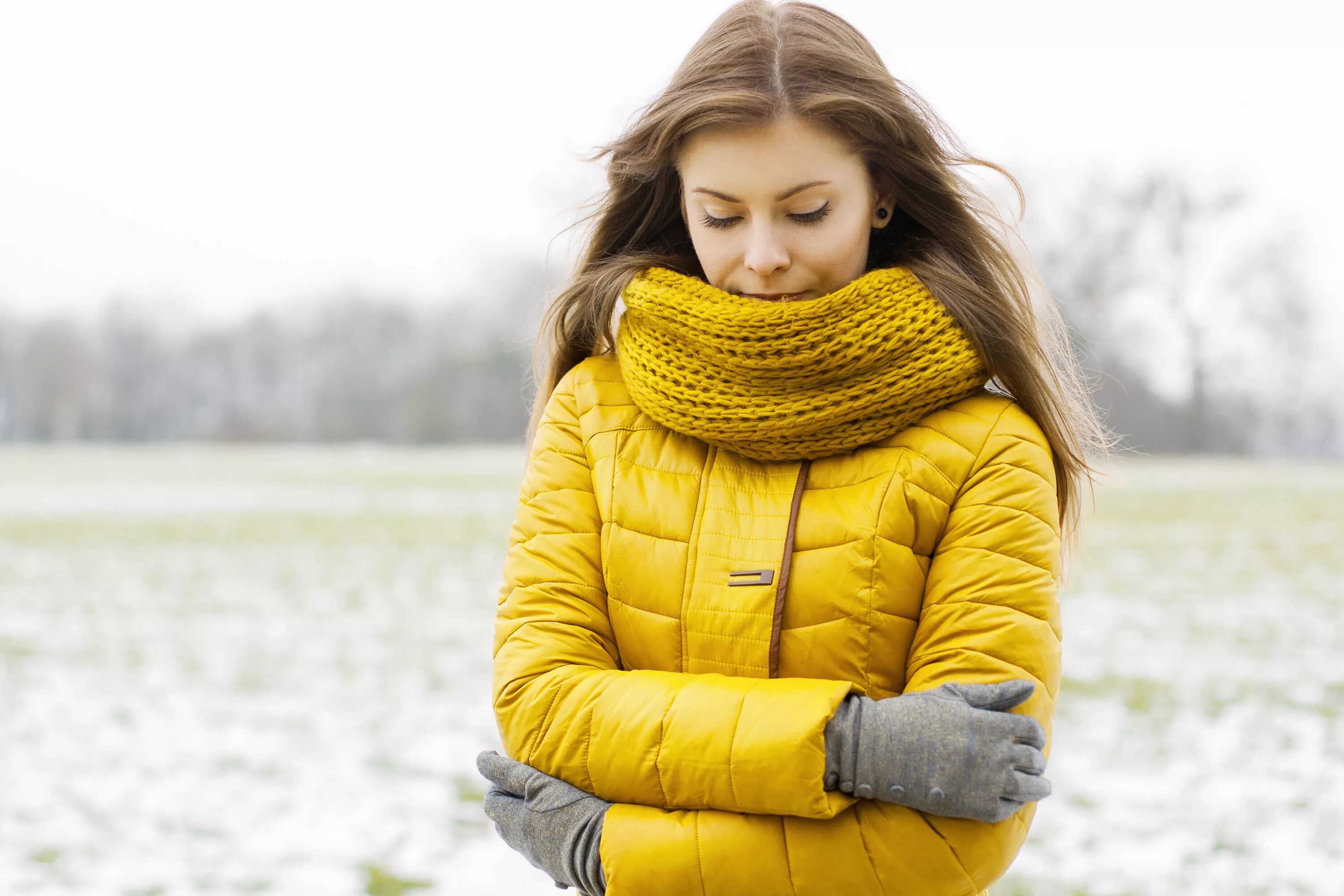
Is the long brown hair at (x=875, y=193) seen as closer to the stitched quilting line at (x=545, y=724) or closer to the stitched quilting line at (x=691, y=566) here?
the stitched quilting line at (x=691, y=566)

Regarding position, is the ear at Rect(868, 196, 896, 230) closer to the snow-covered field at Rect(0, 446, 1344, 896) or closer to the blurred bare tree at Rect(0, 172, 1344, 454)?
the snow-covered field at Rect(0, 446, 1344, 896)

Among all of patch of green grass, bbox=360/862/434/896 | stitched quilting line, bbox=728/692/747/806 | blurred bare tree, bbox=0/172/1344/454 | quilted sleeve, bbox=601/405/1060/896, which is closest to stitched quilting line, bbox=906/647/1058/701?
quilted sleeve, bbox=601/405/1060/896

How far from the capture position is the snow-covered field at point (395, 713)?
3.66 meters

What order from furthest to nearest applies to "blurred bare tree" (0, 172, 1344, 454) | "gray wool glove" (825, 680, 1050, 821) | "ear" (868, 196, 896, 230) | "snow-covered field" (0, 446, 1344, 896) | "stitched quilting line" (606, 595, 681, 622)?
"blurred bare tree" (0, 172, 1344, 454)
"snow-covered field" (0, 446, 1344, 896)
"ear" (868, 196, 896, 230)
"stitched quilting line" (606, 595, 681, 622)
"gray wool glove" (825, 680, 1050, 821)

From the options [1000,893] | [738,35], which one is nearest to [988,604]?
[738,35]

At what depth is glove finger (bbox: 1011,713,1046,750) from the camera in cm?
131

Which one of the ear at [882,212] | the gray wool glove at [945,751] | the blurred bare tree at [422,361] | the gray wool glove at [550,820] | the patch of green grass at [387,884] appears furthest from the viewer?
the blurred bare tree at [422,361]

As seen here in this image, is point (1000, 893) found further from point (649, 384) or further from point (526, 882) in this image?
point (649, 384)

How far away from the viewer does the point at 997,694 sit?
1.32 metres

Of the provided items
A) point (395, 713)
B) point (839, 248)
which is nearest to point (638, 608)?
point (839, 248)

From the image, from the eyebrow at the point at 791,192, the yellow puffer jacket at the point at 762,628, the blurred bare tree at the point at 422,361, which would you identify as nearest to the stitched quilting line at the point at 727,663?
the yellow puffer jacket at the point at 762,628

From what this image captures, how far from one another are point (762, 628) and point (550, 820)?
0.35 meters

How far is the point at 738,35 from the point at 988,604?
82cm

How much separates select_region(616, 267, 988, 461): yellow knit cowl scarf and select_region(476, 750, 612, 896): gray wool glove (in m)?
0.49
